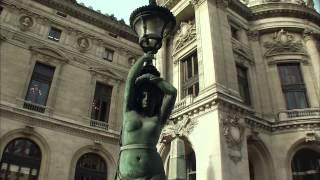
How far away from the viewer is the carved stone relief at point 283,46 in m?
22.4

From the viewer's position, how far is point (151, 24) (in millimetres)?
5324

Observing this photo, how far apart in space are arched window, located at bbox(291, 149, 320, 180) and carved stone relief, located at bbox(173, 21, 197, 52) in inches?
405

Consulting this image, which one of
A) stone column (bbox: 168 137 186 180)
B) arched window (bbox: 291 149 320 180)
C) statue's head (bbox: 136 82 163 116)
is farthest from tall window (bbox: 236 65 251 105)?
statue's head (bbox: 136 82 163 116)

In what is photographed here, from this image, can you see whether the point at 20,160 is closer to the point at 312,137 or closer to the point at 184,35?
the point at 184,35

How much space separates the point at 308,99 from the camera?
2055 cm

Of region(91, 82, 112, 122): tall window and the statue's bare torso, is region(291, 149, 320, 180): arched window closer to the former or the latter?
region(91, 82, 112, 122): tall window

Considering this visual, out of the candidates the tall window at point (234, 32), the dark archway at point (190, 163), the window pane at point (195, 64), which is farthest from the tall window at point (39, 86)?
the tall window at point (234, 32)

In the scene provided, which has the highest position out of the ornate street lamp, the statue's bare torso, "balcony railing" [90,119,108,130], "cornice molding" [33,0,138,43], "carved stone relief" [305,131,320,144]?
"cornice molding" [33,0,138,43]

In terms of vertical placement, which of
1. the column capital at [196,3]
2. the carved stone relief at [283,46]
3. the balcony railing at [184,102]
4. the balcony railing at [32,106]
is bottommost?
the balcony railing at [32,106]

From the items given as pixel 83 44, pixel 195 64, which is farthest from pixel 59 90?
pixel 195 64

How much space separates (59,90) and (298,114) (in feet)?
51.9

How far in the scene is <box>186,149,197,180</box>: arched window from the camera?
17736 millimetres

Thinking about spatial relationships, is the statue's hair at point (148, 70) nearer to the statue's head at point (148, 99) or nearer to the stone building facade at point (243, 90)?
the statue's head at point (148, 99)

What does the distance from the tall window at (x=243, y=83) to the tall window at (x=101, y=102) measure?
32.2ft
